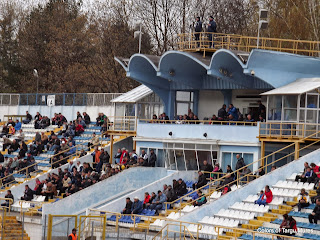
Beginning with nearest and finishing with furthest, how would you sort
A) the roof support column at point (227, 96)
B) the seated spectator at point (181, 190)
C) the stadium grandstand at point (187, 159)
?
the stadium grandstand at point (187, 159) < the seated spectator at point (181, 190) < the roof support column at point (227, 96)

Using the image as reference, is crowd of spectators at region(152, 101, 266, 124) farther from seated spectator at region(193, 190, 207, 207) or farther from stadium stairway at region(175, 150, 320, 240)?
seated spectator at region(193, 190, 207, 207)

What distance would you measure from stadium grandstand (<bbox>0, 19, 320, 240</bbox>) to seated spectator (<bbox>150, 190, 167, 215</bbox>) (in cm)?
5

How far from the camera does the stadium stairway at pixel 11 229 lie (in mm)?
31047

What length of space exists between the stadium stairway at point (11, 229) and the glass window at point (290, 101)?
41.6ft

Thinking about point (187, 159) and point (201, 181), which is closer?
point (201, 181)

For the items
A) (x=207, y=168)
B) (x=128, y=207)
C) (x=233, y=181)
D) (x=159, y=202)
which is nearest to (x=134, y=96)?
(x=207, y=168)

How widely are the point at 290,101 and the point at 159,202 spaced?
24.9ft

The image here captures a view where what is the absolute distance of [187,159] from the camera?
3566 cm

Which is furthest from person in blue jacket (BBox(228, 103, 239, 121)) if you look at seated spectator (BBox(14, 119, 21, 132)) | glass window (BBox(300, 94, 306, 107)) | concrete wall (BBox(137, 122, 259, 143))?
seated spectator (BBox(14, 119, 21, 132))

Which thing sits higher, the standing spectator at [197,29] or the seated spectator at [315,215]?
the standing spectator at [197,29]

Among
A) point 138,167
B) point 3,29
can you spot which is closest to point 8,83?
point 3,29

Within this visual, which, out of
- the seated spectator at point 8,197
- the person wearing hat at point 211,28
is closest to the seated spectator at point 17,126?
the seated spectator at point 8,197

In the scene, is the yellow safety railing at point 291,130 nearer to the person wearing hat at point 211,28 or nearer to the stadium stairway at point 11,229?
the person wearing hat at point 211,28

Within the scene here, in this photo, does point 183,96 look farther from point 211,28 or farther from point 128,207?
point 128,207
